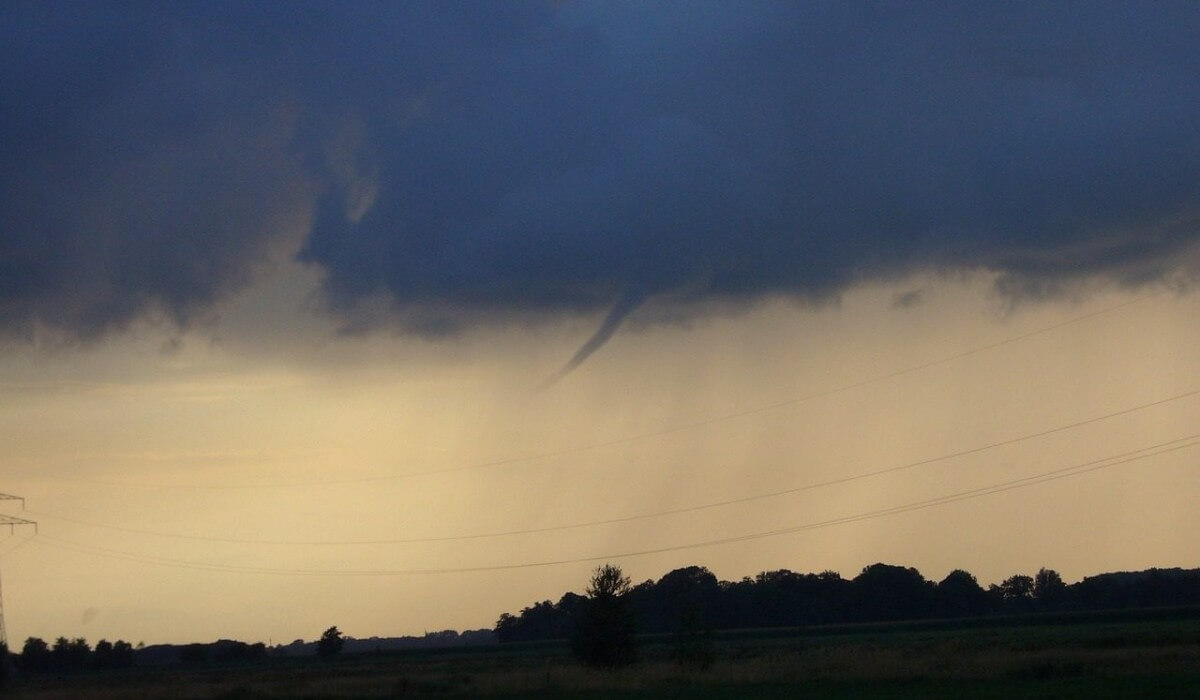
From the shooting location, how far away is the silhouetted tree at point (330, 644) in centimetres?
14262

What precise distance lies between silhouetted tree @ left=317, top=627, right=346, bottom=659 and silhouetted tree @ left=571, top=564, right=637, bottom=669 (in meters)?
83.6

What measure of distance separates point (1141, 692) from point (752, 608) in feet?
471

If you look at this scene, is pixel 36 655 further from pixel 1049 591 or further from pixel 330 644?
pixel 1049 591

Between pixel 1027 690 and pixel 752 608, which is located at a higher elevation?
pixel 752 608

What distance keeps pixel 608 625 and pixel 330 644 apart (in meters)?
87.2

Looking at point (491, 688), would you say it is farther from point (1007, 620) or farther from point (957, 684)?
point (1007, 620)

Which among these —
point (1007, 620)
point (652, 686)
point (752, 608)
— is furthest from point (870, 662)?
point (752, 608)

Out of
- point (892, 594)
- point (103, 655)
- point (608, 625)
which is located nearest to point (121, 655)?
point (103, 655)

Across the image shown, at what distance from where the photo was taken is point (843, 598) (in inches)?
7205

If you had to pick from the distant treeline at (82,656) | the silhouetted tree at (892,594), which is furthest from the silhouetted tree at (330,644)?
the silhouetted tree at (892,594)

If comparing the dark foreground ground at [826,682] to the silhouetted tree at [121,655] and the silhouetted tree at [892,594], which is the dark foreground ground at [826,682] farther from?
the silhouetted tree at [892,594]

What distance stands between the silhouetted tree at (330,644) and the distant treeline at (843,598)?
37057mm

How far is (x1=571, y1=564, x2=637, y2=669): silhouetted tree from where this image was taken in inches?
2571

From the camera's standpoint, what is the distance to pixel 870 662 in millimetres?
54312
